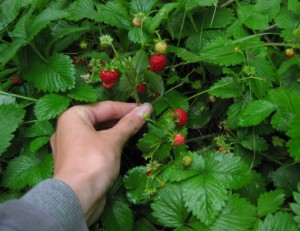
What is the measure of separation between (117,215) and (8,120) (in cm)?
47

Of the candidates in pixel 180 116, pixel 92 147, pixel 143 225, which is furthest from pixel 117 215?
pixel 180 116

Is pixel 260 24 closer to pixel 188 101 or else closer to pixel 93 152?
pixel 188 101

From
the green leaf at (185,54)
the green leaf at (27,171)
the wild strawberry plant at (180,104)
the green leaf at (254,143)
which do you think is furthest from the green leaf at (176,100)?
the green leaf at (27,171)

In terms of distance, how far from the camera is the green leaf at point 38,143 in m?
1.27

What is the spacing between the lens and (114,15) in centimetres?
137

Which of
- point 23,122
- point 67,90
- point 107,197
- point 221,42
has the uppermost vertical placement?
point 221,42

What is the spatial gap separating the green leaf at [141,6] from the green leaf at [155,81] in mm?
240

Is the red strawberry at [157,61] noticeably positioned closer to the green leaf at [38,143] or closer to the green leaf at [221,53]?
the green leaf at [221,53]

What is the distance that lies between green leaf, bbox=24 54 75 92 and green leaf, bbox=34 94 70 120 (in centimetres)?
3

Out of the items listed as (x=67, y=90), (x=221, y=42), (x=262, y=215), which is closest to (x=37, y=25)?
(x=67, y=90)

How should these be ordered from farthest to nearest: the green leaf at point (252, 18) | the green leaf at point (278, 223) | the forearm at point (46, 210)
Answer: the green leaf at point (252, 18), the green leaf at point (278, 223), the forearm at point (46, 210)

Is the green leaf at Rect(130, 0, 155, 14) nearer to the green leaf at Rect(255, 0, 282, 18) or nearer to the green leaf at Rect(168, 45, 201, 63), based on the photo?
the green leaf at Rect(168, 45, 201, 63)

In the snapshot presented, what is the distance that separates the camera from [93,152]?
3.53ft

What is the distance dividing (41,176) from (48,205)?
1.19 ft
